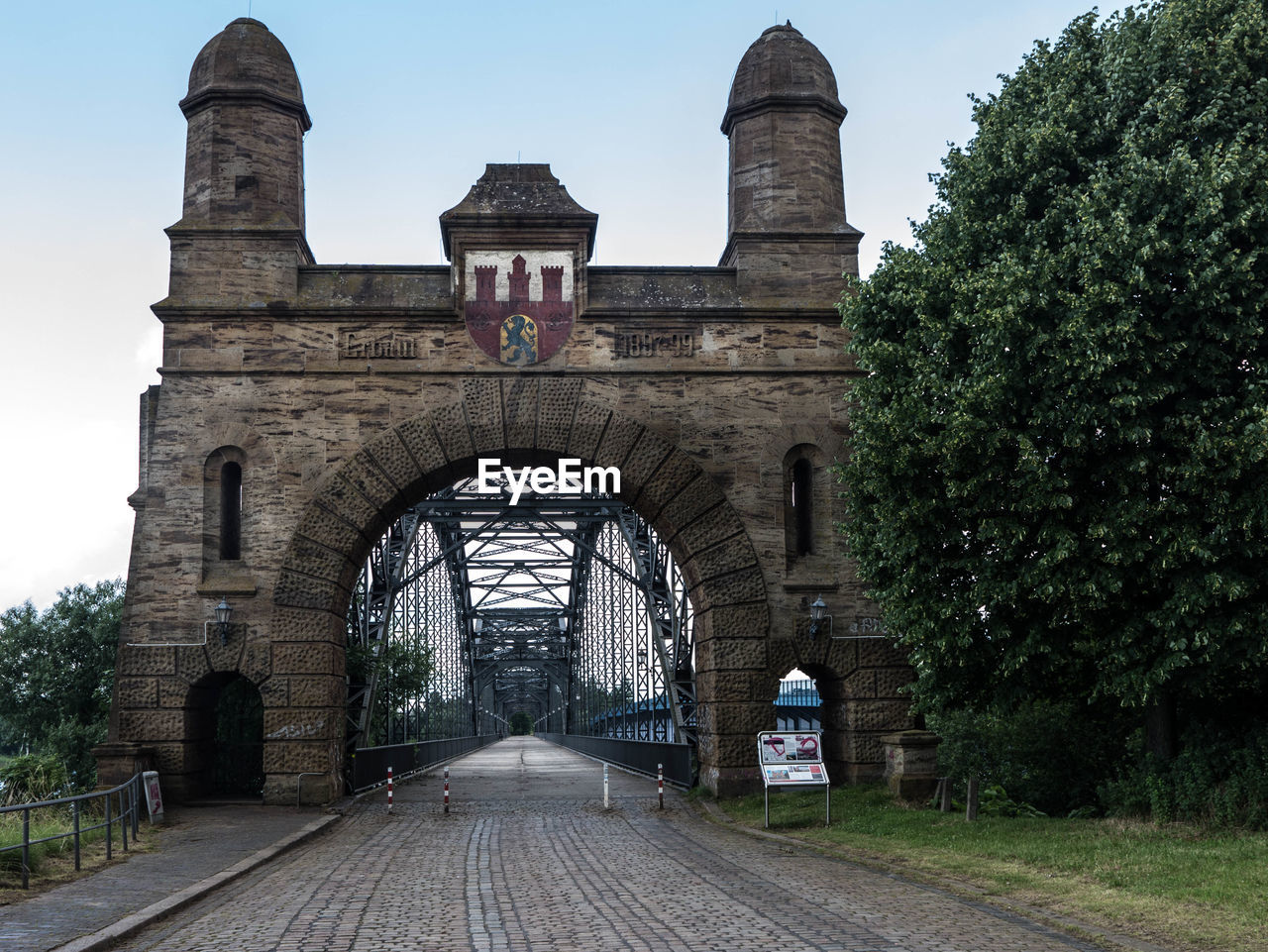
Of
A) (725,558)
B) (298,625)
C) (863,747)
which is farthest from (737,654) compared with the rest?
(298,625)

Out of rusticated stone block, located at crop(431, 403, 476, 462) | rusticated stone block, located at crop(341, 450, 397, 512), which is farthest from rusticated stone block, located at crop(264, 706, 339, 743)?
rusticated stone block, located at crop(431, 403, 476, 462)

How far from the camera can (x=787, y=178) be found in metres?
22.6

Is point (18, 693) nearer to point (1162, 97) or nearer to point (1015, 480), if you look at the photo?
point (1015, 480)

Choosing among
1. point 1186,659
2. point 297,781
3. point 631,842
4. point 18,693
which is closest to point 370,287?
point 297,781

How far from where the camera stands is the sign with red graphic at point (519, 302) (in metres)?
21.5

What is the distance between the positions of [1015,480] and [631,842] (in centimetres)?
665

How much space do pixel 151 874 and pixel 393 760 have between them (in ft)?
56.9

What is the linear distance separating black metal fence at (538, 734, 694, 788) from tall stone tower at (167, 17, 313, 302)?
38.0ft

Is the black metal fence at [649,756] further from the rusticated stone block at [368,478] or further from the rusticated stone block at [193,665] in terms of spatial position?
the rusticated stone block at [193,665]

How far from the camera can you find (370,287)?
857 inches

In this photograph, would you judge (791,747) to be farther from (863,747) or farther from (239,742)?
(239,742)

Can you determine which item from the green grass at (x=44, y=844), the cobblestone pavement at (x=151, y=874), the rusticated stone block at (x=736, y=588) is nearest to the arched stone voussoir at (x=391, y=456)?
the rusticated stone block at (x=736, y=588)

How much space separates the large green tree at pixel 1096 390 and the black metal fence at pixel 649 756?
8.37 metres

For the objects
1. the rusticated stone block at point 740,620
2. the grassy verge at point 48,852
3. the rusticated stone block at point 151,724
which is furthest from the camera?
the rusticated stone block at point 740,620
